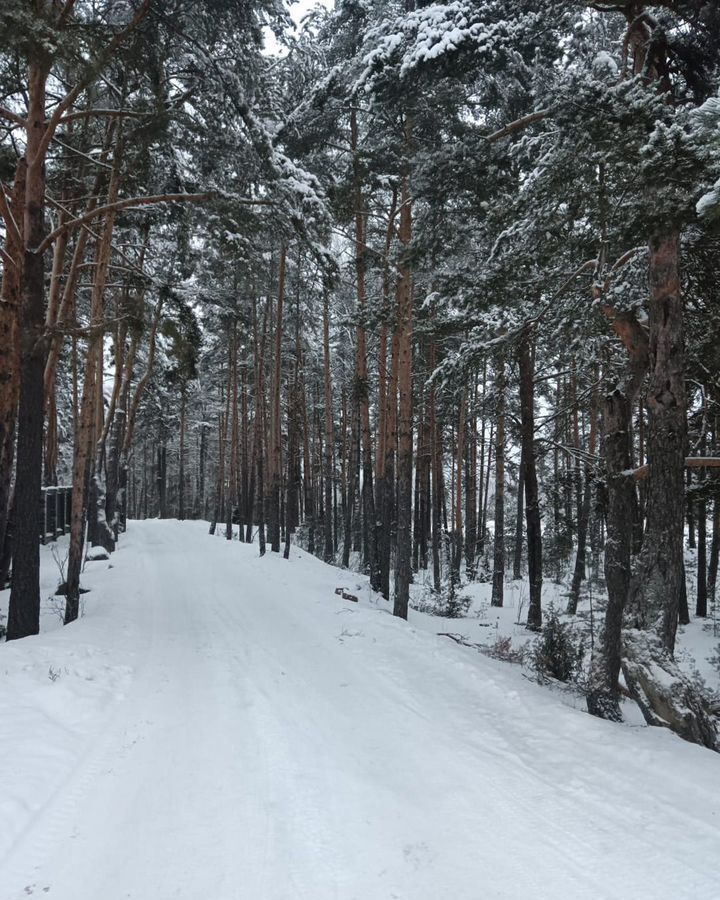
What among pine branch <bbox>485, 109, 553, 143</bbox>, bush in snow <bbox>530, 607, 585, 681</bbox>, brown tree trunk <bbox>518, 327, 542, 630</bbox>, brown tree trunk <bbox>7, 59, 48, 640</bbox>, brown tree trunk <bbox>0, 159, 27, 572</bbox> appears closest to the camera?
pine branch <bbox>485, 109, 553, 143</bbox>

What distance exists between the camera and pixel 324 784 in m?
4.09

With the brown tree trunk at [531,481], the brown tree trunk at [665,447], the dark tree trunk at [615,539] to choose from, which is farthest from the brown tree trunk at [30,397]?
the brown tree trunk at [531,481]

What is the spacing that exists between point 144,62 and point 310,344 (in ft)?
57.1

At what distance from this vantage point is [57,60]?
23.0 feet

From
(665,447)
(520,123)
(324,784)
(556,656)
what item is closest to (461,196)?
(520,123)

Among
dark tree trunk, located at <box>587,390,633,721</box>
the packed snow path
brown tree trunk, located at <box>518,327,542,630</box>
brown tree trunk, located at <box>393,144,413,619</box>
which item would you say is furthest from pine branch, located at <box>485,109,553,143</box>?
the packed snow path

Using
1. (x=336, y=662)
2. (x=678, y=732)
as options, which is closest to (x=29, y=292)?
(x=336, y=662)

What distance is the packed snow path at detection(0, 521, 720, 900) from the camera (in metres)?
3.07

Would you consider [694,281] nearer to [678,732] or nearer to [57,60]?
[678,732]

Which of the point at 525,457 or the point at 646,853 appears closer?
the point at 646,853

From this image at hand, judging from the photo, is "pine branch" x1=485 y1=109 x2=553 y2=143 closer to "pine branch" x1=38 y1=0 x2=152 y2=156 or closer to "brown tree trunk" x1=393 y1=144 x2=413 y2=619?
"brown tree trunk" x1=393 y1=144 x2=413 y2=619

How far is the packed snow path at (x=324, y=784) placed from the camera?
307 centimetres

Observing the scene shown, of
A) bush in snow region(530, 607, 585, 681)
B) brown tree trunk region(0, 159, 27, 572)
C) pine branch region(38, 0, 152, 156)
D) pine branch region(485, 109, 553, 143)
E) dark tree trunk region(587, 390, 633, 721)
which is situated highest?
pine branch region(38, 0, 152, 156)

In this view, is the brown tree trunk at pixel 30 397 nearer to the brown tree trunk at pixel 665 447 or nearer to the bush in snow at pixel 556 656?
the bush in snow at pixel 556 656
